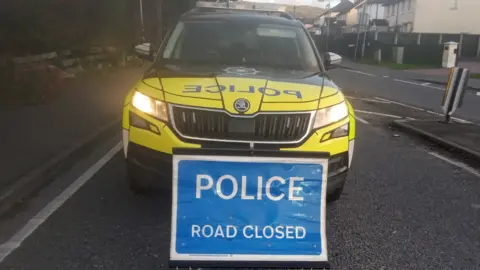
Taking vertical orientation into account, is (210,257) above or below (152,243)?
above

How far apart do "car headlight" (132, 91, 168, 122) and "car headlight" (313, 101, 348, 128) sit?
1254mm

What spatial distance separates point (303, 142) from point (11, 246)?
2427 mm

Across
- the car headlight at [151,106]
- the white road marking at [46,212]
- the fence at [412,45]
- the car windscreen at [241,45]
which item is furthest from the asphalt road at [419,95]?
the fence at [412,45]

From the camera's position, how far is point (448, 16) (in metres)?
55.0

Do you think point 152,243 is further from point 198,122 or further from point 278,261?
point 278,261

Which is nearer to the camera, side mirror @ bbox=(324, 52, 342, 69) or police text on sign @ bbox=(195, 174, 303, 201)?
police text on sign @ bbox=(195, 174, 303, 201)

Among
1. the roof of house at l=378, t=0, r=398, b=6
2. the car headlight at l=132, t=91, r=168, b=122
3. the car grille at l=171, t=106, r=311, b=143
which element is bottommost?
the car grille at l=171, t=106, r=311, b=143

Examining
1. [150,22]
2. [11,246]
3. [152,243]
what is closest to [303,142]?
[152,243]

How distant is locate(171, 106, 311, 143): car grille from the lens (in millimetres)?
4527

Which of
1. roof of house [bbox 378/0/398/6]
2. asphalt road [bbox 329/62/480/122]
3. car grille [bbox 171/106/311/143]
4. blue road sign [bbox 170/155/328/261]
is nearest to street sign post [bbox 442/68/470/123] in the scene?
asphalt road [bbox 329/62/480/122]

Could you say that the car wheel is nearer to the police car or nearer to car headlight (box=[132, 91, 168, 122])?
the police car

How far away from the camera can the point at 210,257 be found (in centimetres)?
355

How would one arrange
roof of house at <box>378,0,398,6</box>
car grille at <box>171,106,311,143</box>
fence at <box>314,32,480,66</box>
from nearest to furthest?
car grille at <box>171,106,311,143</box> < fence at <box>314,32,480,66</box> < roof of house at <box>378,0,398,6</box>

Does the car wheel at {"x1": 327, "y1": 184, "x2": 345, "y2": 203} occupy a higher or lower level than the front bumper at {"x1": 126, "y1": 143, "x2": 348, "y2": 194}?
lower
